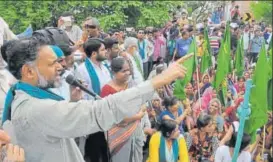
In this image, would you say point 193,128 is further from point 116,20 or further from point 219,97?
point 116,20

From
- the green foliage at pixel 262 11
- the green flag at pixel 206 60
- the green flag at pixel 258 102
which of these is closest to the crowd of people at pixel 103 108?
the green flag at pixel 206 60

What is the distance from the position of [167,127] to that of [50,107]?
278 centimetres

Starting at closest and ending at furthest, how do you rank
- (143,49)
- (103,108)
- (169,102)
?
(103,108) → (169,102) → (143,49)

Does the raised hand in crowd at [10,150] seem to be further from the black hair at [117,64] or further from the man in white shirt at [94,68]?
the man in white shirt at [94,68]

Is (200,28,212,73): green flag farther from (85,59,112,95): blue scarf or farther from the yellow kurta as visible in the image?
(85,59,112,95): blue scarf

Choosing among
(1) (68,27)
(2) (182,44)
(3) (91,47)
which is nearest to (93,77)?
(3) (91,47)

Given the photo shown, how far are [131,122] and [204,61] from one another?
3832mm

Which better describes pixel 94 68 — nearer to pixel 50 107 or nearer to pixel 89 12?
pixel 50 107

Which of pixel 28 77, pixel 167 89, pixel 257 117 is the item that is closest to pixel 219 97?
pixel 167 89

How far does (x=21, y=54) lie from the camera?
2398 mm

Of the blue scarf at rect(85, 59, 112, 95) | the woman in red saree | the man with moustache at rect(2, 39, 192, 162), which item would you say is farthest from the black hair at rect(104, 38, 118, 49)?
the man with moustache at rect(2, 39, 192, 162)

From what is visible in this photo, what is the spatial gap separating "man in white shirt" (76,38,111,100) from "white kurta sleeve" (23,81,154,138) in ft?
7.74

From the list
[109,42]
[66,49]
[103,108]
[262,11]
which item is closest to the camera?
[103,108]

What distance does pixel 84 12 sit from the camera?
1084cm
